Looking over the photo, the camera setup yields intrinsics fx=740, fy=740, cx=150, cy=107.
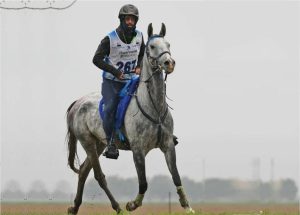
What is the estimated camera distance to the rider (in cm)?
1582

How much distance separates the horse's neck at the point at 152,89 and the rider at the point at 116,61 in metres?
0.60

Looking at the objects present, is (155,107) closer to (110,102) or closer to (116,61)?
(110,102)

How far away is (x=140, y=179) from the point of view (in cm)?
1484

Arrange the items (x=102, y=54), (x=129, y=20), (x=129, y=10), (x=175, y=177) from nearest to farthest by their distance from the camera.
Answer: (x=175, y=177)
(x=129, y=10)
(x=129, y=20)
(x=102, y=54)

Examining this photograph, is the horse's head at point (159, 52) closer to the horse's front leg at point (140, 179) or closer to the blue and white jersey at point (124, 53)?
the blue and white jersey at point (124, 53)

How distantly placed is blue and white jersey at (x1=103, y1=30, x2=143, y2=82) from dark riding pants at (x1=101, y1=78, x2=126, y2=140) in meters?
0.17

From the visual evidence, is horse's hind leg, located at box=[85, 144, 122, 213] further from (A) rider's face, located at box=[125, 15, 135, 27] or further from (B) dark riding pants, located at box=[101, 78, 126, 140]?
(A) rider's face, located at box=[125, 15, 135, 27]

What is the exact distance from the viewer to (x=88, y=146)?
719 inches

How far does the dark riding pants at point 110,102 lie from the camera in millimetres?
15867

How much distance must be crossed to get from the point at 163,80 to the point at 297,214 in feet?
14.0

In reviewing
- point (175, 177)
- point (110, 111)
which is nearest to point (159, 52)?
point (110, 111)

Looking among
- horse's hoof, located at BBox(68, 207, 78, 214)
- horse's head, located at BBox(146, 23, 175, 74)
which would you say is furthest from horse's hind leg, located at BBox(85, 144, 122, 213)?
horse's head, located at BBox(146, 23, 175, 74)

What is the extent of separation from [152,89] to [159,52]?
37.9 inches

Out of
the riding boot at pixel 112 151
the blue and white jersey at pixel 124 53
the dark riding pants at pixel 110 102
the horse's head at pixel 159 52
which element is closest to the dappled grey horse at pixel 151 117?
the horse's head at pixel 159 52
